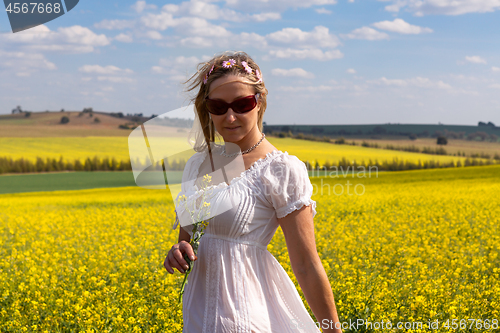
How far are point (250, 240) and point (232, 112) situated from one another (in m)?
0.50

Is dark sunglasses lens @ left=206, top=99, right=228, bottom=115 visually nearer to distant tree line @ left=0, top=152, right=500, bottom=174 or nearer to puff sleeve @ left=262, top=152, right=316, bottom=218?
puff sleeve @ left=262, top=152, right=316, bottom=218

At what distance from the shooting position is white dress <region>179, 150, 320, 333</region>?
162cm

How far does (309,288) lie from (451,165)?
94.8 ft

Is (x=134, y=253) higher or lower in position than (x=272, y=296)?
lower

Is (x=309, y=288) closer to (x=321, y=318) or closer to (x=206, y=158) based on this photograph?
(x=321, y=318)

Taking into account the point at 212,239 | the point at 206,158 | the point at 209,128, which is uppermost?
the point at 209,128

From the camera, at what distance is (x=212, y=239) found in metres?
Result: 1.70

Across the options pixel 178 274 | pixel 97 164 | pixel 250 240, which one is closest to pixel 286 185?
pixel 250 240

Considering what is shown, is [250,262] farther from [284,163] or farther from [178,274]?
[178,274]

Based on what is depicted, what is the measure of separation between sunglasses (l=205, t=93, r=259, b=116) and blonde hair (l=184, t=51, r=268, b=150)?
0.05m

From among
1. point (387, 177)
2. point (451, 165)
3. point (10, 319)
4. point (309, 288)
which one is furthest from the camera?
point (451, 165)

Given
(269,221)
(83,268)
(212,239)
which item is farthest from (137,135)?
(83,268)

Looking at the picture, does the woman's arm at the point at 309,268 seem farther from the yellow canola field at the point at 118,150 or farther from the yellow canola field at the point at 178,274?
the yellow canola field at the point at 118,150

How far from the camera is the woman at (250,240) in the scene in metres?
1.62
